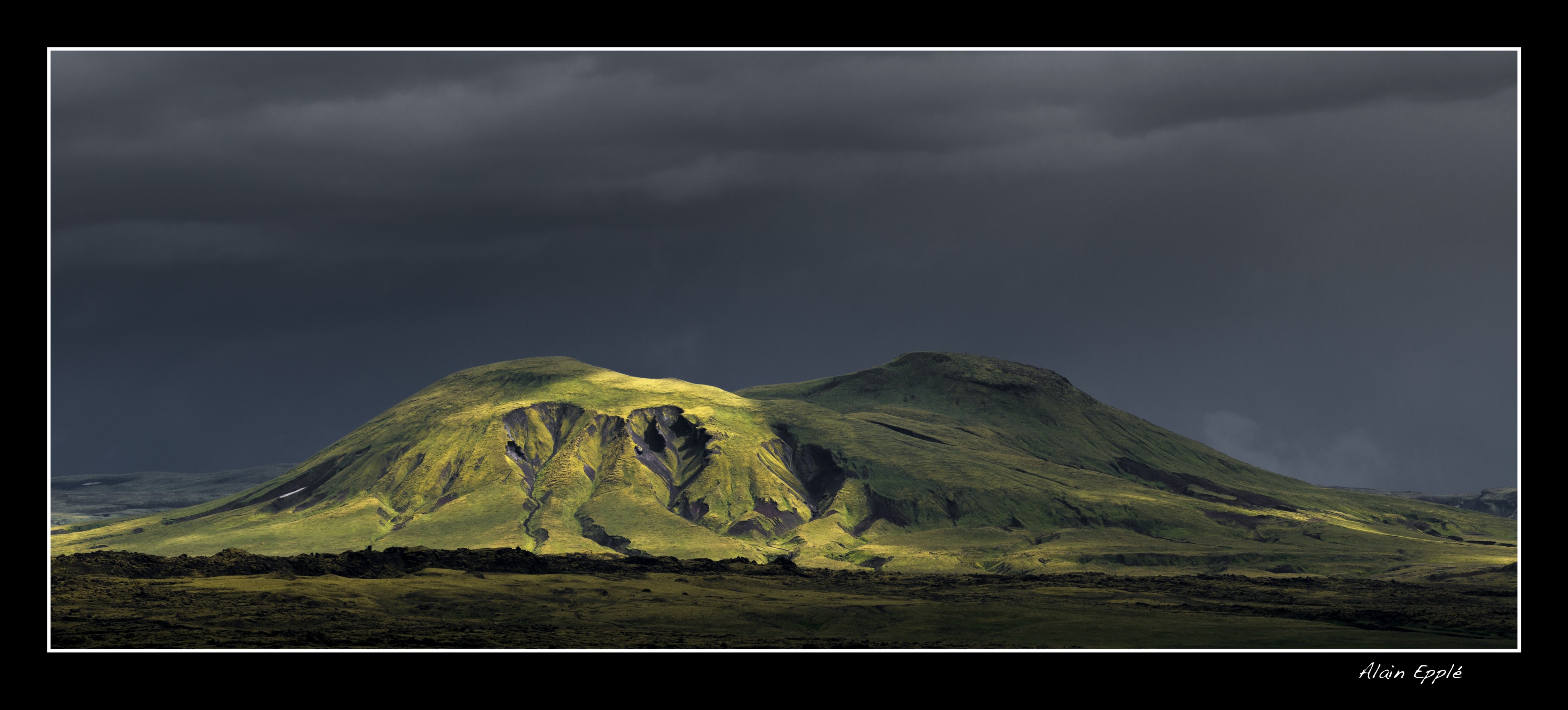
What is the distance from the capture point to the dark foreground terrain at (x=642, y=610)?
431ft

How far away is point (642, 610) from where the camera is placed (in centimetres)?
15462

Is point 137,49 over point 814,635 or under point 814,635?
over

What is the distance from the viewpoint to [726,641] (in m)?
135

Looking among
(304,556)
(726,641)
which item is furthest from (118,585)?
(726,641)

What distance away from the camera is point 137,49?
218ft

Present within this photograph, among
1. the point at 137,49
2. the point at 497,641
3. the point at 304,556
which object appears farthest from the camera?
the point at 304,556

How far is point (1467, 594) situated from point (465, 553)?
482ft

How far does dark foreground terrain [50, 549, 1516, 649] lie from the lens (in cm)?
→ 13125

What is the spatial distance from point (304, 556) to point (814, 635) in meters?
78.5
